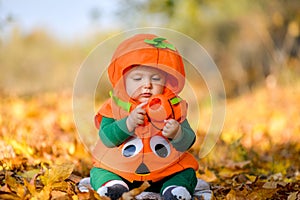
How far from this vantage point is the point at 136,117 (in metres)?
2.32

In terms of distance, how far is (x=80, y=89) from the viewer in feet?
9.25

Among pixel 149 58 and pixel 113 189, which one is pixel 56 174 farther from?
pixel 149 58

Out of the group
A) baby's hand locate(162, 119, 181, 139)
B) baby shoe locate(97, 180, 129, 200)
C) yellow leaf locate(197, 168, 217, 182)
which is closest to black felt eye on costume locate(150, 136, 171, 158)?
baby's hand locate(162, 119, 181, 139)

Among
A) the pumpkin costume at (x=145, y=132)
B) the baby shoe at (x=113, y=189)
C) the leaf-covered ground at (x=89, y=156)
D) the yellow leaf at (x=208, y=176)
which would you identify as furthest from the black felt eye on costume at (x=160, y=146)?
the yellow leaf at (x=208, y=176)

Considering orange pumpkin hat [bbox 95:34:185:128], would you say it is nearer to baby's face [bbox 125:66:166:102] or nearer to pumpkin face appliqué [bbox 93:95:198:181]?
baby's face [bbox 125:66:166:102]

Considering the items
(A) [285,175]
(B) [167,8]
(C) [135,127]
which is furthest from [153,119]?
(B) [167,8]

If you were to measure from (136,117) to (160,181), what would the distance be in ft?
1.33

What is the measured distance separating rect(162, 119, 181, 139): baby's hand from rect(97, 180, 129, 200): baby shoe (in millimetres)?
323

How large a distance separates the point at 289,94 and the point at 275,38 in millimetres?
2873

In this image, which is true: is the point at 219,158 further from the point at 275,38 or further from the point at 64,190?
the point at 275,38

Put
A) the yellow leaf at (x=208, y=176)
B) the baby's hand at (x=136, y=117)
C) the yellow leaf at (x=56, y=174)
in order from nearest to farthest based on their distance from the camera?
the baby's hand at (x=136, y=117)
the yellow leaf at (x=56, y=174)
the yellow leaf at (x=208, y=176)

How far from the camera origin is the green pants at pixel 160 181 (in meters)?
2.45

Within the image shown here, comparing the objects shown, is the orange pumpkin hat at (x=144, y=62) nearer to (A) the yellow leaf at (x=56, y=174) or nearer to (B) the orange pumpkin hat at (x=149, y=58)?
(B) the orange pumpkin hat at (x=149, y=58)

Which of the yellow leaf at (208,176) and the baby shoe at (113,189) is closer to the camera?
the baby shoe at (113,189)
